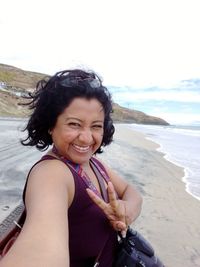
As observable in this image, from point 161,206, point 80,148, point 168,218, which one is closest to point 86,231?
point 80,148

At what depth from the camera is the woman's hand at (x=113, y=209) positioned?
1482mm

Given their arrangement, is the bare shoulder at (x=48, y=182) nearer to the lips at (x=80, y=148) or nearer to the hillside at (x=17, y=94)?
the lips at (x=80, y=148)

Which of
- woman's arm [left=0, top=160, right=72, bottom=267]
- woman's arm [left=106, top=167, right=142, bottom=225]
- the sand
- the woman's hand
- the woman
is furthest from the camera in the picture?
the sand

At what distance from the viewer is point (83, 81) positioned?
175cm

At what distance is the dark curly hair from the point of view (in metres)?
1.70

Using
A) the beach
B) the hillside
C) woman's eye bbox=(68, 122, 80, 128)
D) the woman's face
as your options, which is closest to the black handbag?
the woman's face

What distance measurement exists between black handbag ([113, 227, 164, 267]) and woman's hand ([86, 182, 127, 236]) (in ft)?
0.23

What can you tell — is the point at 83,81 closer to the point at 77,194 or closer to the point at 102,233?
the point at 77,194

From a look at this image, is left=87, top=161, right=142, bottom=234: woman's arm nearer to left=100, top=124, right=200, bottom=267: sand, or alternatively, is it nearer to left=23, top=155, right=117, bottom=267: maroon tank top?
left=23, top=155, right=117, bottom=267: maroon tank top

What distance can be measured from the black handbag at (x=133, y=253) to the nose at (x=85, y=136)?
450 millimetres

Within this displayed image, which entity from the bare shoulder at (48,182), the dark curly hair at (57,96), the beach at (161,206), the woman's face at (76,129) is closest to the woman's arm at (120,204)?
the bare shoulder at (48,182)

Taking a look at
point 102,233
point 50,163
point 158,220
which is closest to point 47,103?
point 50,163

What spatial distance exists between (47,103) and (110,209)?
54cm

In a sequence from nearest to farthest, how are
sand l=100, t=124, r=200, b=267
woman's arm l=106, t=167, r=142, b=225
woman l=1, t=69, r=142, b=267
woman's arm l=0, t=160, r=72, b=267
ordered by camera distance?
woman's arm l=0, t=160, r=72, b=267 < woman l=1, t=69, r=142, b=267 < woman's arm l=106, t=167, r=142, b=225 < sand l=100, t=124, r=200, b=267
